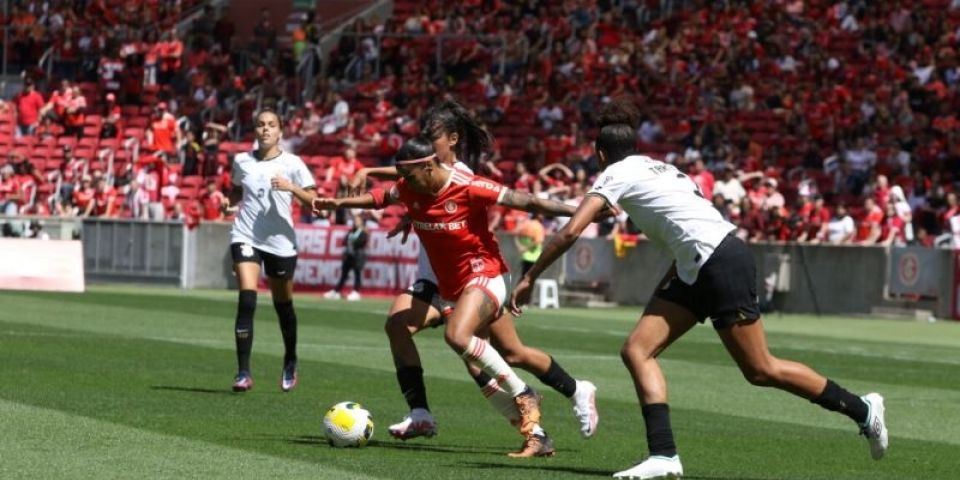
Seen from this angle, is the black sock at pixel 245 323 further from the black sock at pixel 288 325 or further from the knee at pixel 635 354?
the knee at pixel 635 354

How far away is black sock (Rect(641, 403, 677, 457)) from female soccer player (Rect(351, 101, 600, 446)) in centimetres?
131

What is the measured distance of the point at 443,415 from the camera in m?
14.6

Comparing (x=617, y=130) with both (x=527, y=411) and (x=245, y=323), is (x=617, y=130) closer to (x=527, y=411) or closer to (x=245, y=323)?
(x=527, y=411)

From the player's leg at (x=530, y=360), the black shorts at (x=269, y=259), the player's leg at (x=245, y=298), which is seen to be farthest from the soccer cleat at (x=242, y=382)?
the player's leg at (x=530, y=360)

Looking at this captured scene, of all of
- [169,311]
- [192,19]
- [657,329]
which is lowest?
[169,311]

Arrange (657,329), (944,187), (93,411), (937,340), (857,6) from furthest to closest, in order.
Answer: (857,6) → (944,187) → (937,340) → (93,411) → (657,329)

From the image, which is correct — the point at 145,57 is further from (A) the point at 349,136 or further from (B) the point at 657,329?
(B) the point at 657,329

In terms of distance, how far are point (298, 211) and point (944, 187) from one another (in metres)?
13.2

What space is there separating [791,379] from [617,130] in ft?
5.42

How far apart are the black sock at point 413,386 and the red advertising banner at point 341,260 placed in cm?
2551

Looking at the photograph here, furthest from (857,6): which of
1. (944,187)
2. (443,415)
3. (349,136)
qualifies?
(443,415)

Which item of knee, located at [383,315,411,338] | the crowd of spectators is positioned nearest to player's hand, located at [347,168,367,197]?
knee, located at [383,315,411,338]

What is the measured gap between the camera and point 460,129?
12.3 m

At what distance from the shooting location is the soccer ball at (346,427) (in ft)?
39.0
